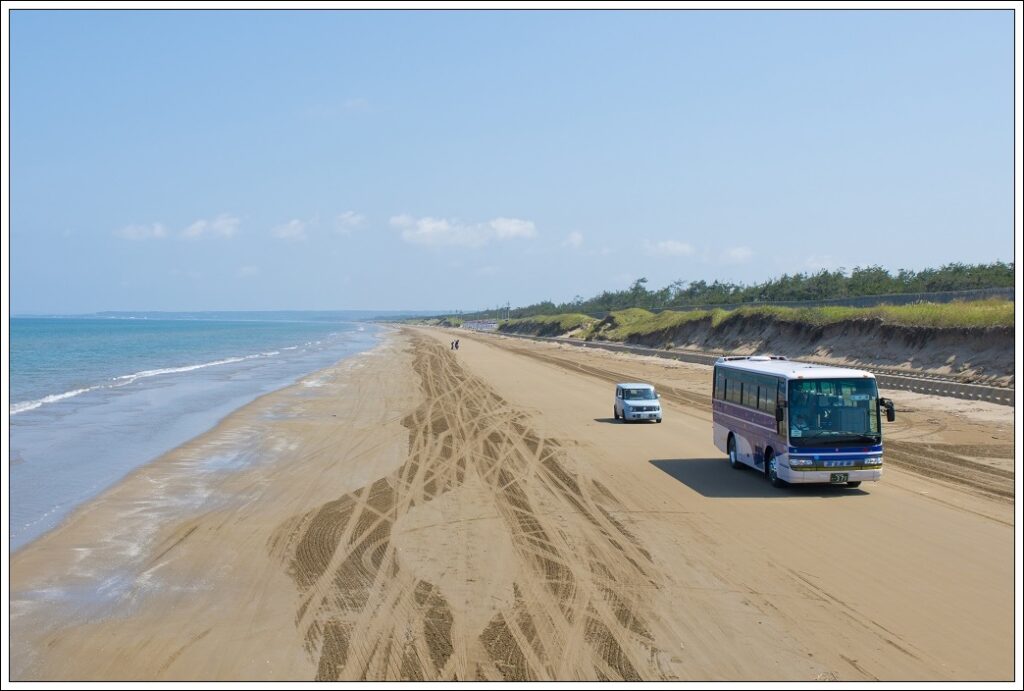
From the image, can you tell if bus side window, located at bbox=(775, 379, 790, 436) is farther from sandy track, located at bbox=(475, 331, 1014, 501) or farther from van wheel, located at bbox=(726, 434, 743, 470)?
sandy track, located at bbox=(475, 331, 1014, 501)

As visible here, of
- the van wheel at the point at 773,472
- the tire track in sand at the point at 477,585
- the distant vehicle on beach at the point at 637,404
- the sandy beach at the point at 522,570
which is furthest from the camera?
the distant vehicle on beach at the point at 637,404

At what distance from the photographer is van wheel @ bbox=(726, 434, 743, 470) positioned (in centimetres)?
2272

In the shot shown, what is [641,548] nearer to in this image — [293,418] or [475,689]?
[475,689]

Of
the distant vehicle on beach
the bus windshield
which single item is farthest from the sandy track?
the distant vehicle on beach

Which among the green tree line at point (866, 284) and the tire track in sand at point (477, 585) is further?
the green tree line at point (866, 284)

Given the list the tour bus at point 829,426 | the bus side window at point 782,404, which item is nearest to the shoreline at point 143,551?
the bus side window at point 782,404

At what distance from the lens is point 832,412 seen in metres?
18.7

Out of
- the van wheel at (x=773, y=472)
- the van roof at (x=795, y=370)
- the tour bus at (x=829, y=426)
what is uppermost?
the van roof at (x=795, y=370)

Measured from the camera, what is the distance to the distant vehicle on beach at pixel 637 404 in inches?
1316

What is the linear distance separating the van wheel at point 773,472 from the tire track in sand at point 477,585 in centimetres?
405

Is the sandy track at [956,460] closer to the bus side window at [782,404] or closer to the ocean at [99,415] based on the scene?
the bus side window at [782,404]

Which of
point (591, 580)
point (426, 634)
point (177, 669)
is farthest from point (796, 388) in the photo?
point (177, 669)

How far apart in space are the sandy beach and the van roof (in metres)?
2.86

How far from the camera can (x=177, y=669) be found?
9828mm
